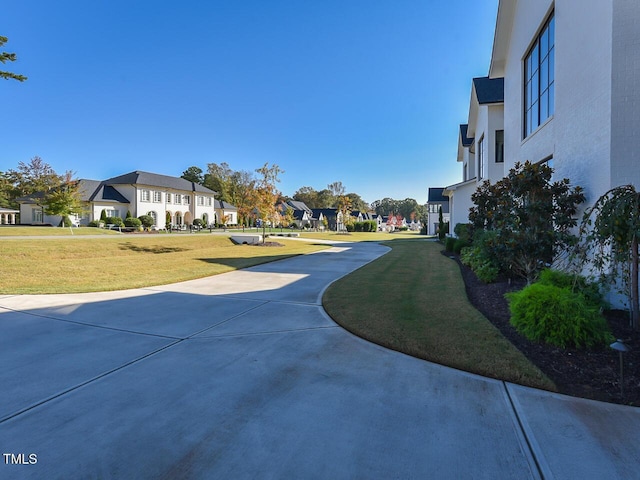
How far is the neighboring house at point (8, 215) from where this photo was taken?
5006cm

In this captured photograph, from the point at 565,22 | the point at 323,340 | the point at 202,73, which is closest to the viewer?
the point at 323,340

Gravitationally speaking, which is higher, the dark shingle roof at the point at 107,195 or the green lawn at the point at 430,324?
Answer: the dark shingle roof at the point at 107,195

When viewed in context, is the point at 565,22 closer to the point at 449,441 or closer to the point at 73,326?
the point at 449,441

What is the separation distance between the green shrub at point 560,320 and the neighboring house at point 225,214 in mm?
48705

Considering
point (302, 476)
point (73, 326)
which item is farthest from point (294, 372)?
point (73, 326)

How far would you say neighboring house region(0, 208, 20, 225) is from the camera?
164ft

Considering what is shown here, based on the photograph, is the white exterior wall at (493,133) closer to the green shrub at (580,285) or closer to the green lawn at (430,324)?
the green lawn at (430,324)

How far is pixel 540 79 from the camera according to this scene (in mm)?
9156

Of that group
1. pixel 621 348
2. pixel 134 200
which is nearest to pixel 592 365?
pixel 621 348

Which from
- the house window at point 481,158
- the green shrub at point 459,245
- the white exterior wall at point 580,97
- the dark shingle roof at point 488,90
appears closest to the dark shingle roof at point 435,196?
the house window at point 481,158

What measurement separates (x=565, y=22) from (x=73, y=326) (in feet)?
37.2

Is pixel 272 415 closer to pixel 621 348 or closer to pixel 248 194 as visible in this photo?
pixel 621 348

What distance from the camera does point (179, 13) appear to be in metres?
12.6

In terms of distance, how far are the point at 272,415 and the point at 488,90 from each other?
62.0 ft
